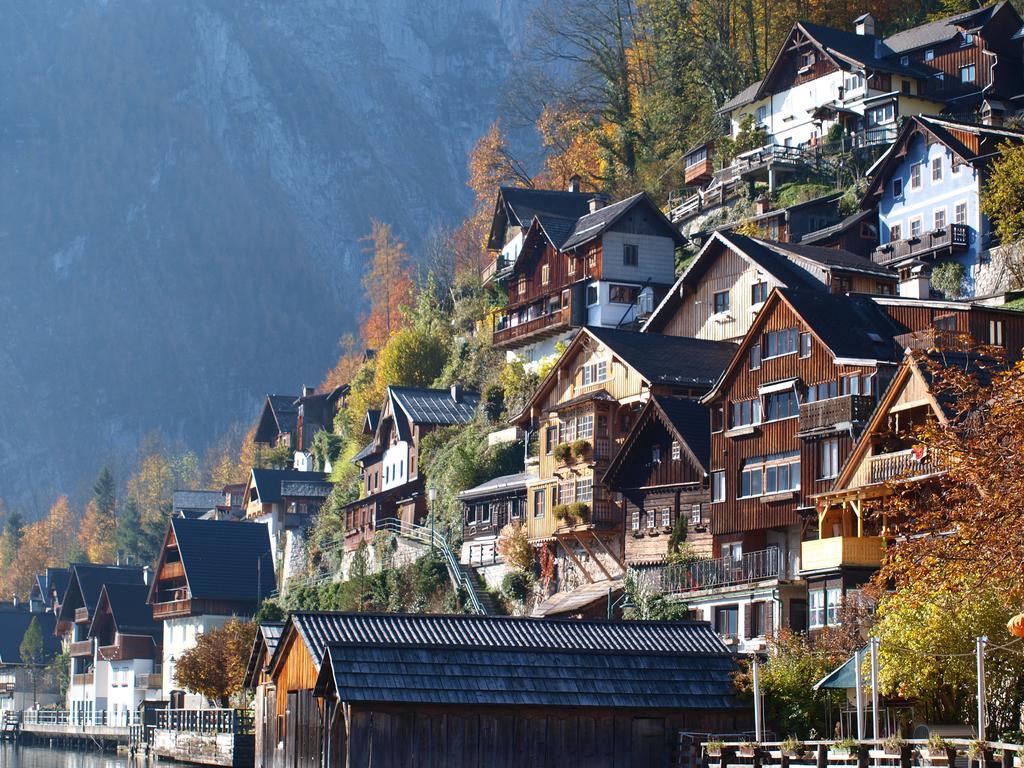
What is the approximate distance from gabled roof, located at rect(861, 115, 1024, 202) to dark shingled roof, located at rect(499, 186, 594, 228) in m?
22.8

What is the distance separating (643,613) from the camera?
59.3m

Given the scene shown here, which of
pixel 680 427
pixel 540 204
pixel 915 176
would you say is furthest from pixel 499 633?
pixel 540 204

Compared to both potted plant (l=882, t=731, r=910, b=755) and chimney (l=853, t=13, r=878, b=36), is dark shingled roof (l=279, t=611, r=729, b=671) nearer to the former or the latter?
potted plant (l=882, t=731, r=910, b=755)

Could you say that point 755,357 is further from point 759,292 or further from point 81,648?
point 81,648

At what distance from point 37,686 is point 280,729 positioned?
7267 cm

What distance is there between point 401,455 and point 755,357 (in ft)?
118

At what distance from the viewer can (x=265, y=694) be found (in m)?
53.8

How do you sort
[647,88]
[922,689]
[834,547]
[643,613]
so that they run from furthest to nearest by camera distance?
[647,88], [643,613], [834,547], [922,689]

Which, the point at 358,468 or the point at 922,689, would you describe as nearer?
the point at 922,689

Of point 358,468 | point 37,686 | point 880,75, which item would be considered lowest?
point 37,686

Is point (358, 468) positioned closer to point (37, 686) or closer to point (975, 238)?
point (37, 686)

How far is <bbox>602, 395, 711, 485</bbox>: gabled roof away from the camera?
61.2 meters

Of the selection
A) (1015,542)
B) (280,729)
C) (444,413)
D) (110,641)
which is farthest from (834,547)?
(110,641)

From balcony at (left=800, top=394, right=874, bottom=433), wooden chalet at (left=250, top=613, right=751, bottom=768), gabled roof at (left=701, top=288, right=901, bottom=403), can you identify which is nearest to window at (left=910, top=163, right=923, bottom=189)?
gabled roof at (left=701, top=288, right=901, bottom=403)
